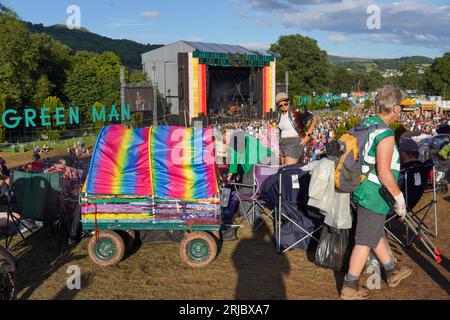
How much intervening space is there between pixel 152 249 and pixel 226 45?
41579mm

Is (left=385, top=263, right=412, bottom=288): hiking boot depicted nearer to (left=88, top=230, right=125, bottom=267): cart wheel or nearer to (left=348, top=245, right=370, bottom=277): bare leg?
(left=348, top=245, right=370, bottom=277): bare leg

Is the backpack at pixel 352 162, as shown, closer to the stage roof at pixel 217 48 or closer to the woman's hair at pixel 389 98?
the woman's hair at pixel 389 98

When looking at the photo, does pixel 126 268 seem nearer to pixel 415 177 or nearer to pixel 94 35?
pixel 415 177

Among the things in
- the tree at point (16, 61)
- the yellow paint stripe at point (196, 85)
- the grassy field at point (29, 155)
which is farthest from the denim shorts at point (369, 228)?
the yellow paint stripe at point (196, 85)

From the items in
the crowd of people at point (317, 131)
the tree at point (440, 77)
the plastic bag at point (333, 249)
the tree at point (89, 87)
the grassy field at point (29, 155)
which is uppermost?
the tree at point (440, 77)

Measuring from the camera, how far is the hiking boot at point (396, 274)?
14.3ft

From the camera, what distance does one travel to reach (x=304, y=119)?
7.14 m

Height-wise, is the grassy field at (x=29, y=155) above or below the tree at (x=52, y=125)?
below

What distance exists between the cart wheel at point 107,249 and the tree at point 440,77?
81955 millimetres

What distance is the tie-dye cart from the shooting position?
17.3 ft

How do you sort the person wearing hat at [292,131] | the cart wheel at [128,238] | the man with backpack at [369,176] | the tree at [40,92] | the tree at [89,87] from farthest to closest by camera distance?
the tree at [89,87]
the tree at [40,92]
the person wearing hat at [292,131]
the cart wheel at [128,238]
the man with backpack at [369,176]

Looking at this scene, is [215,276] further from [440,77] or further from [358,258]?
[440,77]

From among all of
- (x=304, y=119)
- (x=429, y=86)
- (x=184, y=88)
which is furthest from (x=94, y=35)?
(x=304, y=119)

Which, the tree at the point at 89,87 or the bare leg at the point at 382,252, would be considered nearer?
the bare leg at the point at 382,252
